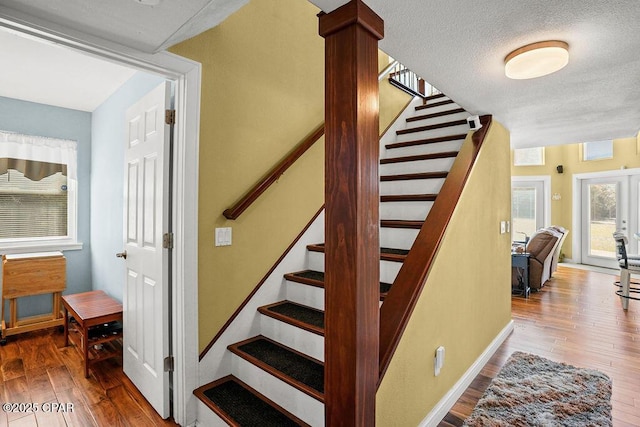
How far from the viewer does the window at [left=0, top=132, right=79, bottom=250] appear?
3.39 metres

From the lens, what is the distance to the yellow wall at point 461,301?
5.42ft

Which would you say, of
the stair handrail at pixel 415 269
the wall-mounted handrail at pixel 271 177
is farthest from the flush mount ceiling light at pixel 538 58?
the wall-mounted handrail at pixel 271 177

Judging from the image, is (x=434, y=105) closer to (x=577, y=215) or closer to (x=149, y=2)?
(x=149, y=2)

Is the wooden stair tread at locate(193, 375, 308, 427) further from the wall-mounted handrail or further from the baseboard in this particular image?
the wall-mounted handrail

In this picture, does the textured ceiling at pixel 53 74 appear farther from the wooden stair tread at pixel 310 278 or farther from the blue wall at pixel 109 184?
the wooden stair tread at pixel 310 278

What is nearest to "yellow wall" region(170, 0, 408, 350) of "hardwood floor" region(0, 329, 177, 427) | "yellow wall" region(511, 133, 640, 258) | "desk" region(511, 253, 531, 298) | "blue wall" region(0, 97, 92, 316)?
"hardwood floor" region(0, 329, 177, 427)

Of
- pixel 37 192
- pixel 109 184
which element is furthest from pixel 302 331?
pixel 37 192

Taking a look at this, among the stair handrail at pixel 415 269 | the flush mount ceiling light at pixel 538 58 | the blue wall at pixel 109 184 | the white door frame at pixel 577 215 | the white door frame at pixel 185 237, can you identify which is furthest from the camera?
the white door frame at pixel 577 215

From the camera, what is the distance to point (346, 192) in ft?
4.19

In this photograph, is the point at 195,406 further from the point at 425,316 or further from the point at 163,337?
the point at 425,316

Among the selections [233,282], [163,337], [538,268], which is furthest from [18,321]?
[538,268]

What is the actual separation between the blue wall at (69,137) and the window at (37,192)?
3.2 inches

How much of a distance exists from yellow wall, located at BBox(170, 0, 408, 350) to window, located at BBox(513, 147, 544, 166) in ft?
25.8

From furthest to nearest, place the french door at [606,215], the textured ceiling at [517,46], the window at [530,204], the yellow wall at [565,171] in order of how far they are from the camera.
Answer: the window at [530,204], the yellow wall at [565,171], the french door at [606,215], the textured ceiling at [517,46]
